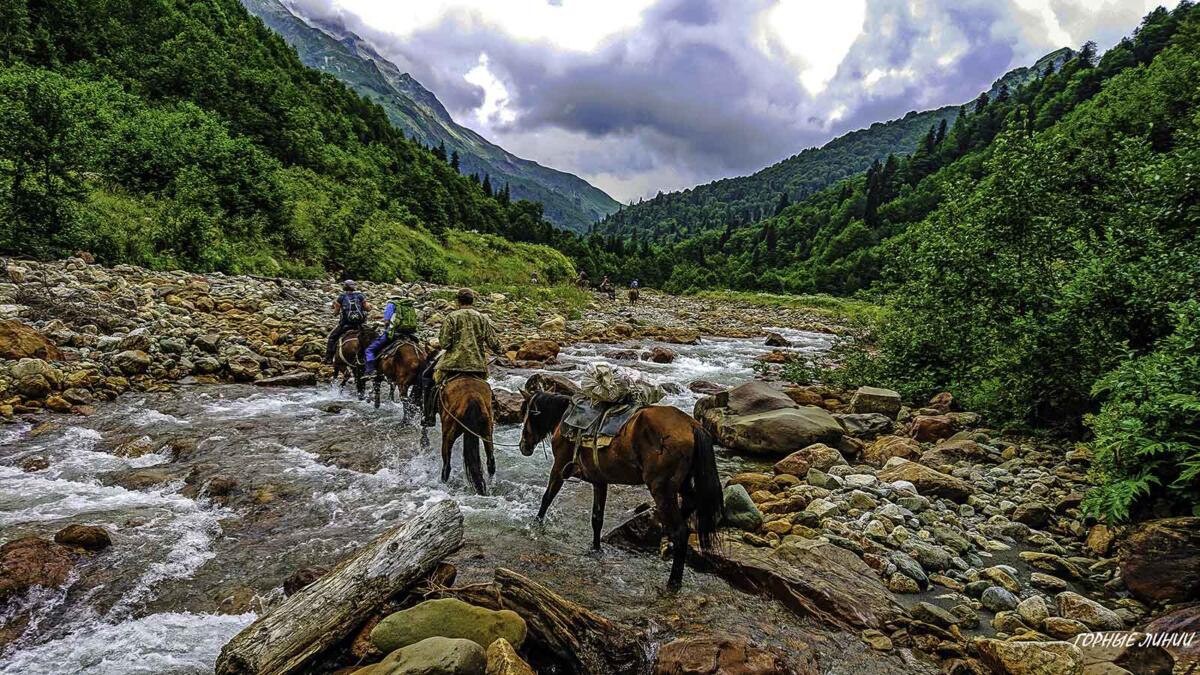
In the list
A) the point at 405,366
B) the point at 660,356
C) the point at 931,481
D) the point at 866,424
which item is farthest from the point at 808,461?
the point at 660,356

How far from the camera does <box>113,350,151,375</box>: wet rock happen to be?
11.8m

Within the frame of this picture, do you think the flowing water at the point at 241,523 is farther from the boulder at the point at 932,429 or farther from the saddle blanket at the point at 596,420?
the boulder at the point at 932,429

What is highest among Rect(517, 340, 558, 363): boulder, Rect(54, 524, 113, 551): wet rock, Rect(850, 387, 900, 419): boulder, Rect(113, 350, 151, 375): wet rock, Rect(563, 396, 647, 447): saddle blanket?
Rect(563, 396, 647, 447): saddle blanket

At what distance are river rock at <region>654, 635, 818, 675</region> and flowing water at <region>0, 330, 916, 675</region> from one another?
745 millimetres

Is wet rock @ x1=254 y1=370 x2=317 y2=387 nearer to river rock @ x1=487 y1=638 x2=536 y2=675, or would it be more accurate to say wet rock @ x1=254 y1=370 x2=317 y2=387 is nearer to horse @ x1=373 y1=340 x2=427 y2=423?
horse @ x1=373 y1=340 x2=427 y2=423

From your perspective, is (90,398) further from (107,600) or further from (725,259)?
(725,259)

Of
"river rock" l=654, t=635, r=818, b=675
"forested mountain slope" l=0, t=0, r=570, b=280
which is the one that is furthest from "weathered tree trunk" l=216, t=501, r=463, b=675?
"forested mountain slope" l=0, t=0, r=570, b=280

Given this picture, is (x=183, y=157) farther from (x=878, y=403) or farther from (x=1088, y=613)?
(x=1088, y=613)

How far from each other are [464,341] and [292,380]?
7.63 metres

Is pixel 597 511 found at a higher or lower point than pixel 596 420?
lower

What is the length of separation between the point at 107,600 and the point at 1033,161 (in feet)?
53.9

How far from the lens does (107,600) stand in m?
4.73

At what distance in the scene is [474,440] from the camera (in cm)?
823

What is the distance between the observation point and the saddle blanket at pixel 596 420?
243 inches
